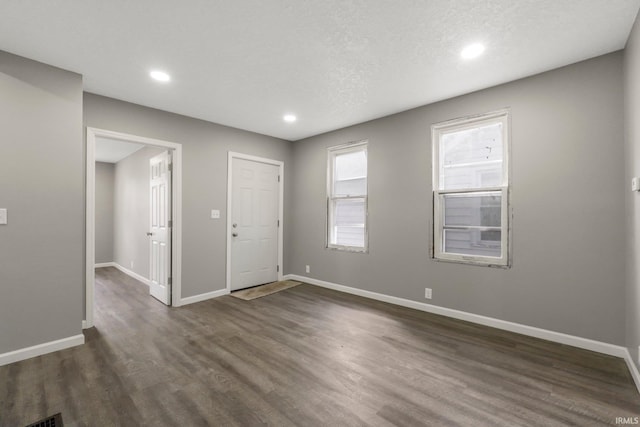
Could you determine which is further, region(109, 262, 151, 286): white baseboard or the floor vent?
region(109, 262, 151, 286): white baseboard

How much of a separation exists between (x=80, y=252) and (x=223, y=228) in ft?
6.01

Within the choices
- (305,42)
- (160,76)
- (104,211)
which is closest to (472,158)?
(305,42)

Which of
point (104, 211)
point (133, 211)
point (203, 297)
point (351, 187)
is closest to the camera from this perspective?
point (203, 297)

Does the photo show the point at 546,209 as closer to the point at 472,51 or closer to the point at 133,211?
the point at 472,51

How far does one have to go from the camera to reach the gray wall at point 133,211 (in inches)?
204

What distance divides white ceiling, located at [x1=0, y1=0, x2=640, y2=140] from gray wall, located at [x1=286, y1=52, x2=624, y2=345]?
249mm

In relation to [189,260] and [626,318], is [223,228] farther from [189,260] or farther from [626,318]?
[626,318]

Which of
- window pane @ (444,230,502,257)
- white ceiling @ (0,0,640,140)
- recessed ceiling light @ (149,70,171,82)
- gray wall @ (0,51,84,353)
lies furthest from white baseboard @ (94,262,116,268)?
window pane @ (444,230,502,257)

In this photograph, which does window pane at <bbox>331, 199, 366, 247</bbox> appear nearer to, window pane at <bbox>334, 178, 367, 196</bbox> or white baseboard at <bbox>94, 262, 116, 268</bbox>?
window pane at <bbox>334, 178, 367, 196</bbox>

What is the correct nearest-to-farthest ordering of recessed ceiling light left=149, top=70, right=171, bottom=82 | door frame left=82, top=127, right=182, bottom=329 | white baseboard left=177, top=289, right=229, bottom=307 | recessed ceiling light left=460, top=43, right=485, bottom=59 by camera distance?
1. recessed ceiling light left=460, top=43, right=485, bottom=59
2. recessed ceiling light left=149, top=70, right=171, bottom=82
3. door frame left=82, top=127, right=182, bottom=329
4. white baseboard left=177, top=289, right=229, bottom=307

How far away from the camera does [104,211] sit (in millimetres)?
6867

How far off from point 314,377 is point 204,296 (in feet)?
8.38

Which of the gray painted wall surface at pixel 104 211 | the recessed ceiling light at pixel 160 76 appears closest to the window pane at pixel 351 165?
the recessed ceiling light at pixel 160 76

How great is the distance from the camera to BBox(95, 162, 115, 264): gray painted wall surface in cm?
676
